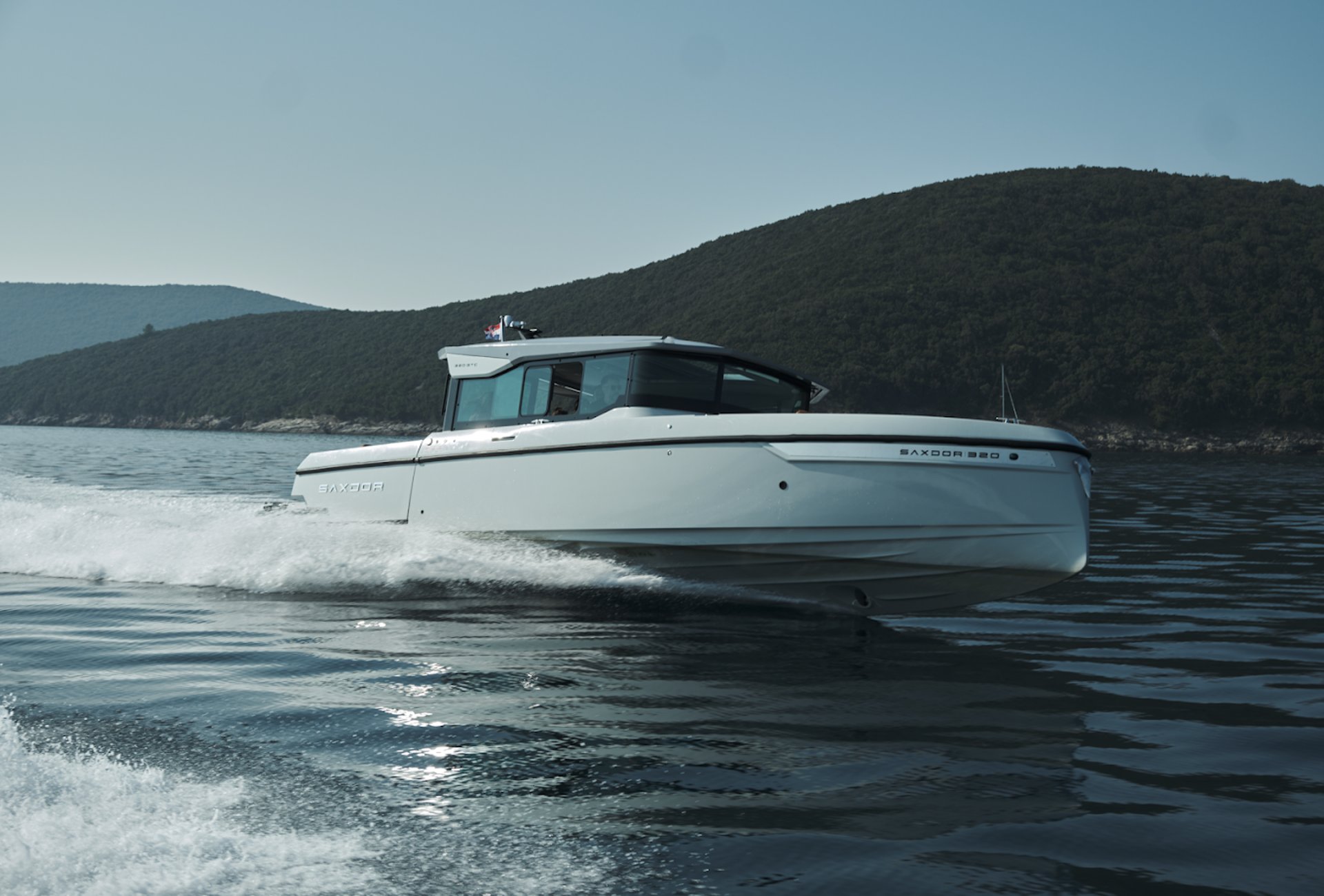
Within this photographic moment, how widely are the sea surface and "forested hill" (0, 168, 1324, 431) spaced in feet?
165

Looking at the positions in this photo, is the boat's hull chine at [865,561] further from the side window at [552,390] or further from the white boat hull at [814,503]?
the side window at [552,390]

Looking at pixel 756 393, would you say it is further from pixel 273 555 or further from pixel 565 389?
pixel 273 555

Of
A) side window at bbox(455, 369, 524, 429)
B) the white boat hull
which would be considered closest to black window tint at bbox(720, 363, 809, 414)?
the white boat hull

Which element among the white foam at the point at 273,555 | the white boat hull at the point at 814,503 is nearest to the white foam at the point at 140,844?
the white boat hull at the point at 814,503

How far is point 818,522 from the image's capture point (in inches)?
275

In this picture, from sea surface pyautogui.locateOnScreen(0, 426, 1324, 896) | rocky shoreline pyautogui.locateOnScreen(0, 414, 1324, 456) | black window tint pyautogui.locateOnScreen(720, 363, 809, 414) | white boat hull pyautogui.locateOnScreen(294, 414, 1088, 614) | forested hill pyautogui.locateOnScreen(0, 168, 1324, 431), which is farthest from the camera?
forested hill pyautogui.locateOnScreen(0, 168, 1324, 431)

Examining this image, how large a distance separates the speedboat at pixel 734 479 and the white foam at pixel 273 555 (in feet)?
0.76

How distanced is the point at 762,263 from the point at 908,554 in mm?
82538

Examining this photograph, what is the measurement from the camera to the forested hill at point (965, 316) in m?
62.2

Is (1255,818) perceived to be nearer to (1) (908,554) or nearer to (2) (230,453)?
(1) (908,554)

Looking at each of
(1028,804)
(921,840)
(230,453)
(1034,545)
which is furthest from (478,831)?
(230,453)

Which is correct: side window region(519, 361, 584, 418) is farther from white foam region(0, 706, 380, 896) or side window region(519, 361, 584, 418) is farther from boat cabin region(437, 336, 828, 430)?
white foam region(0, 706, 380, 896)

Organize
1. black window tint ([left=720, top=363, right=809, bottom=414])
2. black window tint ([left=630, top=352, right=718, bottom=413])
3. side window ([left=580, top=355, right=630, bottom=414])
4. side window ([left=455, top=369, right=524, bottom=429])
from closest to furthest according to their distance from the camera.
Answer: black window tint ([left=630, top=352, right=718, bottom=413])
side window ([left=580, top=355, right=630, bottom=414])
black window tint ([left=720, top=363, right=809, bottom=414])
side window ([left=455, top=369, right=524, bottom=429])

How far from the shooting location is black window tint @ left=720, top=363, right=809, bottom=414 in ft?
27.3
